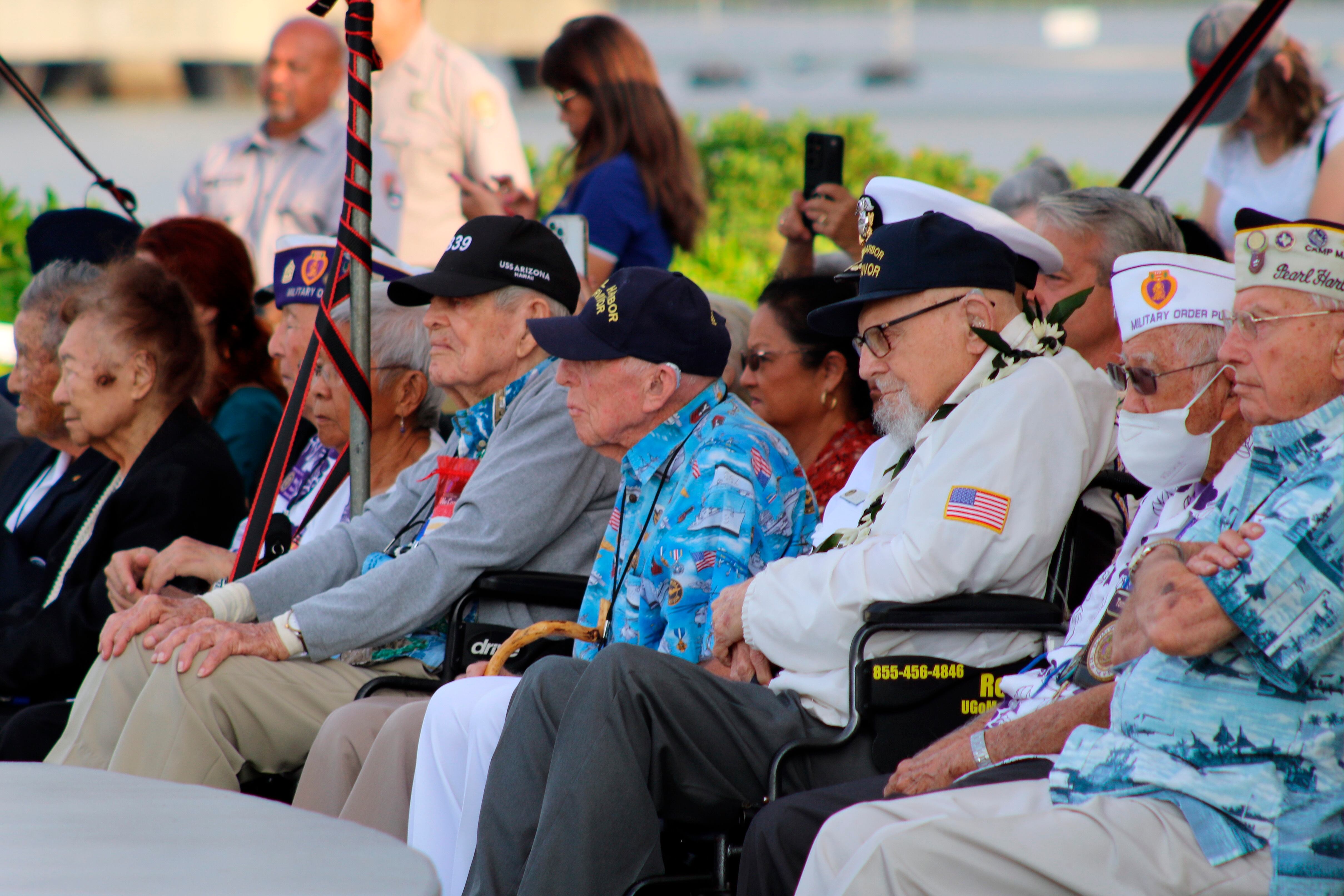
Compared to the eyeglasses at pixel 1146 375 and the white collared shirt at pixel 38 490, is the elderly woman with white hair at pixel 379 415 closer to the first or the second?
the white collared shirt at pixel 38 490

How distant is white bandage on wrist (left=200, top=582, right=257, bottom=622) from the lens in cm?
393

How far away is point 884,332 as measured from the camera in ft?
10.5

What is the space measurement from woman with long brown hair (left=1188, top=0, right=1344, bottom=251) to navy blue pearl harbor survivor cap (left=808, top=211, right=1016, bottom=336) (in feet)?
6.83

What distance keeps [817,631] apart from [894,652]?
0.16 m

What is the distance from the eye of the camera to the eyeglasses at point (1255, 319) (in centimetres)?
238

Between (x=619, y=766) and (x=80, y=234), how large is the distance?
14.4 ft

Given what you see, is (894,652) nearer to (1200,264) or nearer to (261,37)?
(1200,264)

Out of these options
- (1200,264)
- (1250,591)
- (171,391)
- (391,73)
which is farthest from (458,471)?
(391,73)

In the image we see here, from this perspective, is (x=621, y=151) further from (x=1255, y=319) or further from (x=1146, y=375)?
(x=1255, y=319)

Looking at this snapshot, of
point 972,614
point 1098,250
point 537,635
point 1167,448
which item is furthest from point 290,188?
point 1167,448

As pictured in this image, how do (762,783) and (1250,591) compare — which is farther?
(762,783)

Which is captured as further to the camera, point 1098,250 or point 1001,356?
point 1098,250

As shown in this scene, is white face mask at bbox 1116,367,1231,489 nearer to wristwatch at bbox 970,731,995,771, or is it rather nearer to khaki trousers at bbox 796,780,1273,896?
wristwatch at bbox 970,731,995,771

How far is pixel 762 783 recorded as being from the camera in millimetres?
2910
